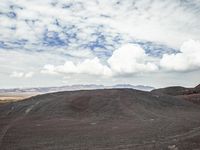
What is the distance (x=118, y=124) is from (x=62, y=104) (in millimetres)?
14463

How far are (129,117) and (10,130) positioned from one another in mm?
15149

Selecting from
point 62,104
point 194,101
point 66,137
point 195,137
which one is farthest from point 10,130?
point 194,101

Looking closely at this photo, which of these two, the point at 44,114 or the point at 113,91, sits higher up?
the point at 113,91

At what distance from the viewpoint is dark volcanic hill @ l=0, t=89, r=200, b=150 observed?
75.2 feet

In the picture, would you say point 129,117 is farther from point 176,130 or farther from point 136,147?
point 136,147

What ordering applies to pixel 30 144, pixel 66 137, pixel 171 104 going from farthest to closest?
pixel 171 104 < pixel 66 137 < pixel 30 144

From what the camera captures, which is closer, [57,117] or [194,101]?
[57,117]

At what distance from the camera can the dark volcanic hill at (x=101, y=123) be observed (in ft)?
75.2

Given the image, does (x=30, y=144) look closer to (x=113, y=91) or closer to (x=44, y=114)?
(x=44, y=114)

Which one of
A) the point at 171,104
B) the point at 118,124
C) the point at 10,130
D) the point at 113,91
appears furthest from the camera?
the point at 113,91

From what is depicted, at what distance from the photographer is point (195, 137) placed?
78.7ft

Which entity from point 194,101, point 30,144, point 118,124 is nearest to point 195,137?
point 118,124

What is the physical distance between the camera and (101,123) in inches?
1351

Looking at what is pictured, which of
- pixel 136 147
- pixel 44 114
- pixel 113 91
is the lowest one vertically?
pixel 136 147
